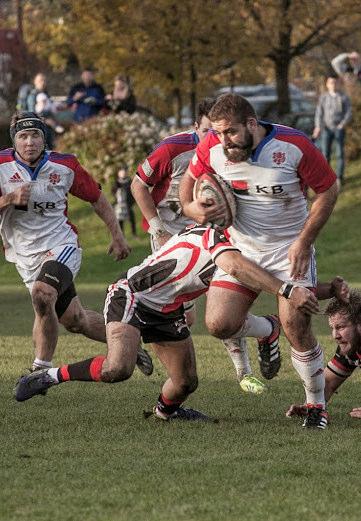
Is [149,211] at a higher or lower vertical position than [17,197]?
lower

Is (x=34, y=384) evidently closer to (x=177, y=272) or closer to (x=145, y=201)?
(x=177, y=272)

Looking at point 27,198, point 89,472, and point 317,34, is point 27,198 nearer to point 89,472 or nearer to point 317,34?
point 89,472

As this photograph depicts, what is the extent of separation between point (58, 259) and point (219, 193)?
2.42m

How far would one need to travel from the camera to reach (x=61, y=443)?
7.58 m

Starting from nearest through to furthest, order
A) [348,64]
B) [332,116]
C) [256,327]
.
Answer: [256,327], [332,116], [348,64]

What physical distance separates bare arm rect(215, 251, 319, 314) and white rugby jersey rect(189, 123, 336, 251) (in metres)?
0.23

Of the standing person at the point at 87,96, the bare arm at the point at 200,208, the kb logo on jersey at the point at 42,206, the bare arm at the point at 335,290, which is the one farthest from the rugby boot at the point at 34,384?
the standing person at the point at 87,96

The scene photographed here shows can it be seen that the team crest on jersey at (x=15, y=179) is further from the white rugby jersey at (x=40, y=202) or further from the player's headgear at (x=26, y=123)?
the player's headgear at (x=26, y=123)

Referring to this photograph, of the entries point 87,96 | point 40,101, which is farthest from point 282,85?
point 40,101

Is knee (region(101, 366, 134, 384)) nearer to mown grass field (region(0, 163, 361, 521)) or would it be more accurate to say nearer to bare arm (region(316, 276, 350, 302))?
mown grass field (region(0, 163, 361, 521))

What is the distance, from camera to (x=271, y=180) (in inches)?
316

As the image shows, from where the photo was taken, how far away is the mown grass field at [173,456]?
19.4 feet

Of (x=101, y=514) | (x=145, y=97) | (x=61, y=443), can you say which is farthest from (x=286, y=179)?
(x=145, y=97)

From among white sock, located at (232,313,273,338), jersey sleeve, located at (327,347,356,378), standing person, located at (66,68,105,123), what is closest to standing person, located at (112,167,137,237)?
standing person, located at (66,68,105,123)
